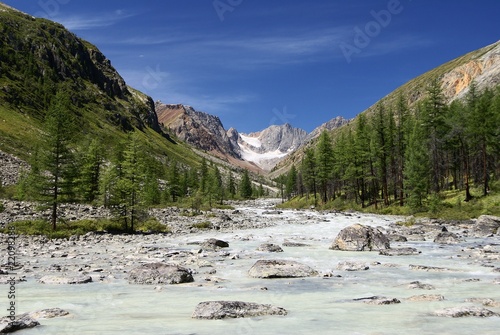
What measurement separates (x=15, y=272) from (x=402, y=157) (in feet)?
223

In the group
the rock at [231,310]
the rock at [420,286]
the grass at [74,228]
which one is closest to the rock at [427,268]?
the rock at [420,286]

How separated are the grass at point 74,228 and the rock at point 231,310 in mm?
27093

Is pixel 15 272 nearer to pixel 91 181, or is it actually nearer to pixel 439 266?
pixel 439 266

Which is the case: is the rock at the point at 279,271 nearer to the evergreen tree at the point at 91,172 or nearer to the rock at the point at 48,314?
the rock at the point at 48,314

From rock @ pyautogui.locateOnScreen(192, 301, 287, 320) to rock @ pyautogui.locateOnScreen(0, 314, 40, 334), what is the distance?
378cm

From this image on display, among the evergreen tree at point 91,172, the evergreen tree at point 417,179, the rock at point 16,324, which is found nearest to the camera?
the rock at point 16,324

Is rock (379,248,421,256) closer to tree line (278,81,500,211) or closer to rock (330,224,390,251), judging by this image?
rock (330,224,390,251)

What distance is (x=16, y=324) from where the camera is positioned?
8.77 metres

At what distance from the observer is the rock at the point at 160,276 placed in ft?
51.2

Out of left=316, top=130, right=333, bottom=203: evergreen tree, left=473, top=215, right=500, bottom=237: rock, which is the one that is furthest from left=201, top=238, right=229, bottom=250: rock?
left=316, top=130, right=333, bottom=203: evergreen tree

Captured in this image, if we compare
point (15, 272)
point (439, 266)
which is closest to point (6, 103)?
point (15, 272)

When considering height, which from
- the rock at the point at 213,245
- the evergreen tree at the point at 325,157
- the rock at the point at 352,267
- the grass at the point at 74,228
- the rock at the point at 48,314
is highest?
the evergreen tree at the point at 325,157

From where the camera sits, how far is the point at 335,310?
36.7ft

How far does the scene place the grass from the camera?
33.5m
